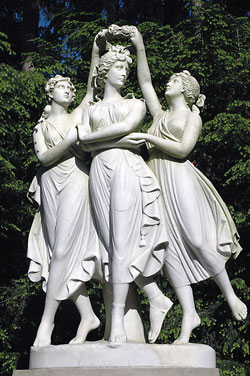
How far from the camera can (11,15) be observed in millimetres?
17188

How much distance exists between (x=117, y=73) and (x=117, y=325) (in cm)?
259

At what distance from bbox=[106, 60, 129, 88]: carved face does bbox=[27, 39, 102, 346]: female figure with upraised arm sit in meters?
0.54

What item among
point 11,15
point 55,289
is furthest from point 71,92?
point 11,15

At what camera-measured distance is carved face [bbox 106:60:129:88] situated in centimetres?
802

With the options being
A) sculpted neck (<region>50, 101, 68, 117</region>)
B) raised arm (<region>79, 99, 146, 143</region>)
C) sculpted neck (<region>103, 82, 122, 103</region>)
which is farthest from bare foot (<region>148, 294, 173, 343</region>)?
sculpted neck (<region>50, 101, 68, 117</region>)

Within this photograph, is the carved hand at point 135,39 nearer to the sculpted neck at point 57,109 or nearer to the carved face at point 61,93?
the carved face at point 61,93

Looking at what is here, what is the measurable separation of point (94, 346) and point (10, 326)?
651 cm

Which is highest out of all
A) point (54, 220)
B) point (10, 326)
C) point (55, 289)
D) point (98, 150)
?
point (98, 150)

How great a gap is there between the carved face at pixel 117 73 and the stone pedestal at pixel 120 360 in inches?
105

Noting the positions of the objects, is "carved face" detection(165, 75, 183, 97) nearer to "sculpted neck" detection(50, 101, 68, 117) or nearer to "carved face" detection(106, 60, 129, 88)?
"carved face" detection(106, 60, 129, 88)

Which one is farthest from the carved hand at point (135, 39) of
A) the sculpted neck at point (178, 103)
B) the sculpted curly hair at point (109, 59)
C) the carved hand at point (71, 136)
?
the carved hand at point (71, 136)

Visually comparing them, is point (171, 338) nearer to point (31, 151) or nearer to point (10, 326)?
point (10, 326)

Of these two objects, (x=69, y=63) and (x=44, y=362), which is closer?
(x=44, y=362)

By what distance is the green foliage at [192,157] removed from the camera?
12812mm
